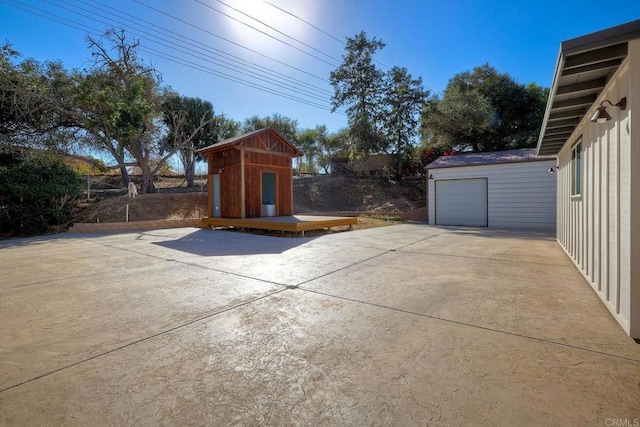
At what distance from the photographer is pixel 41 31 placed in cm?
1129

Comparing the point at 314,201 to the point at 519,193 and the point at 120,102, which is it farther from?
the point at 120,102

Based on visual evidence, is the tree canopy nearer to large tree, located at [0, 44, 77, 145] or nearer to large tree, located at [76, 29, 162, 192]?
large tree, located at [76, 29, 162, 192]

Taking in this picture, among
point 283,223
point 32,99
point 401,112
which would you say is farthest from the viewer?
point 401,112

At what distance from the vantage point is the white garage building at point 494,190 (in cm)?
1045

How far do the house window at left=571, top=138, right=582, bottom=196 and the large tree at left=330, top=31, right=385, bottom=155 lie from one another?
49.3 ft

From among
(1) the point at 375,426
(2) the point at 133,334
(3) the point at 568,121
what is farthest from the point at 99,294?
(3) the point at 568,121

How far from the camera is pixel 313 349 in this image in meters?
2.15

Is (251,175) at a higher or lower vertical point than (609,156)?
higher

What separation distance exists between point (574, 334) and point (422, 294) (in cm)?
134

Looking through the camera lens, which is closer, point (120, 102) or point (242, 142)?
point (242, 142)

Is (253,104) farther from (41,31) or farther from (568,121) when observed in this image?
(568,121)

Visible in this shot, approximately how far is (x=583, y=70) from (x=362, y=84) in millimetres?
18791

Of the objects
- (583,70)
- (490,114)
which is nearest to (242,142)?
(583,70)

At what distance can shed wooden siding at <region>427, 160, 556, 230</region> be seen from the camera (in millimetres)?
10383
